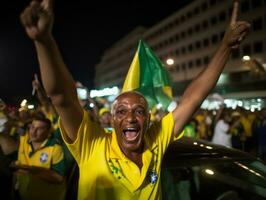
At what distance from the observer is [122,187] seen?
249 centimetres

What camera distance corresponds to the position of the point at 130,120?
8.50 feet

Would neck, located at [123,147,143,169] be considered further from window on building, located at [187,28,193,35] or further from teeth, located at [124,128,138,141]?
window on building, located at [187,28,193,35]

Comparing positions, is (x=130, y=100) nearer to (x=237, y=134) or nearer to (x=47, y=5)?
(x=47, y=5)

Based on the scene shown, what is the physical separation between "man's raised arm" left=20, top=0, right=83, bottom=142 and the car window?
1.55 meters

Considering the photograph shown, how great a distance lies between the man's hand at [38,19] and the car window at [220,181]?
207cm

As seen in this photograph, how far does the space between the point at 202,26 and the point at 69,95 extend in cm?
6535

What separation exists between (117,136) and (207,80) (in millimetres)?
754

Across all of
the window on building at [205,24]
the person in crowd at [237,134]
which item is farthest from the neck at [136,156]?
the window on building at [205,24]

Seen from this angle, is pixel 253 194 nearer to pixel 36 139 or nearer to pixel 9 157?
pixel 36 139

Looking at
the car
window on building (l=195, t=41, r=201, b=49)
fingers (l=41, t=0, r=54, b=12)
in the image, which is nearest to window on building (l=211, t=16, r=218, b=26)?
window on building (l=195, t=41, r=201, b=49)

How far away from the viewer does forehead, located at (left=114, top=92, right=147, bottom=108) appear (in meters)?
2.68

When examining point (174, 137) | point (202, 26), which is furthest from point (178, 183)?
point (202, 26)

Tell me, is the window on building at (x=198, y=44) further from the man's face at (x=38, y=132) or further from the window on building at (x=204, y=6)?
the man's face at (x=38, y=132)

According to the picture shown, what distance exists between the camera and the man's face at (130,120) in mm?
2584
